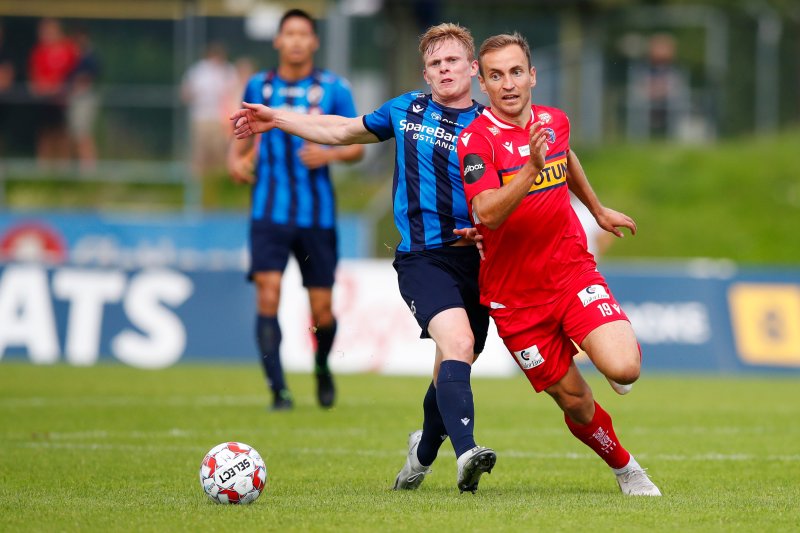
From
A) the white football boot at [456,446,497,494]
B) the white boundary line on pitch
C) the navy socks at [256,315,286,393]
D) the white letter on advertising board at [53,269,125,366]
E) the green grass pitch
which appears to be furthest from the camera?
the white letter on advertising board at [53,269,125,366]

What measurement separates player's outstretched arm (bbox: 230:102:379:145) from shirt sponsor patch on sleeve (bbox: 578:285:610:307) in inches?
53.2

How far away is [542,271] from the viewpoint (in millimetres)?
6602

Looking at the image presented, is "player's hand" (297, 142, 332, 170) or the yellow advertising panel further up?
"player's hand" (297, 142, 332, 170)

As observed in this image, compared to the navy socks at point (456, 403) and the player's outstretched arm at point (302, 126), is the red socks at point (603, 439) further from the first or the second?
the player's outstretched arm at point (302, 126)

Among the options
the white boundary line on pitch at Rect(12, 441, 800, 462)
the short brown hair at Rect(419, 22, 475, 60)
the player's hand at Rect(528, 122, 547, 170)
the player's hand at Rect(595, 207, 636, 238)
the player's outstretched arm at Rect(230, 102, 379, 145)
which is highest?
the short brown hair at Rect(419, 22, 475, 60)

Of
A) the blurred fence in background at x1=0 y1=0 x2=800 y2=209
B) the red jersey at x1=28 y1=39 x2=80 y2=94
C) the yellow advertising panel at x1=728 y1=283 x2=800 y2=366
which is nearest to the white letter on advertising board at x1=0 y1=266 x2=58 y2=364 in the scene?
the blurred fence in background at x1=0 y1=0 x2=800 y2=209

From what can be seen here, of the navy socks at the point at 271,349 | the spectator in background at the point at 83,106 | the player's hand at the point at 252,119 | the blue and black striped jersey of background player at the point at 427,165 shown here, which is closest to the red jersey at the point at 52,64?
the spectator in background at the point at 83,106

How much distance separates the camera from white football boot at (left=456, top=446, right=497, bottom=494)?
237 inches

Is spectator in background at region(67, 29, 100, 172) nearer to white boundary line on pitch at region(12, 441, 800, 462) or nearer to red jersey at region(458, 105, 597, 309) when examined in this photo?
white boundary line on pitch at region(12, 441, 800, 462)

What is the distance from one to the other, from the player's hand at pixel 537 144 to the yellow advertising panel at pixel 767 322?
10.9 m

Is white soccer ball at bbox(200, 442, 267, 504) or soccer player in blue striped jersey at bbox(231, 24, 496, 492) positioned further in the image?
soccer player in blue striped jersey at bbox(231, 24, 496, 492)

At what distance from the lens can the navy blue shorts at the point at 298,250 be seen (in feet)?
34.9

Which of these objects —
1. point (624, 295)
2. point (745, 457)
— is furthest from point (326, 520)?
point (624, 295)

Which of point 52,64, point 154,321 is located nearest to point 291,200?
point 154,321
